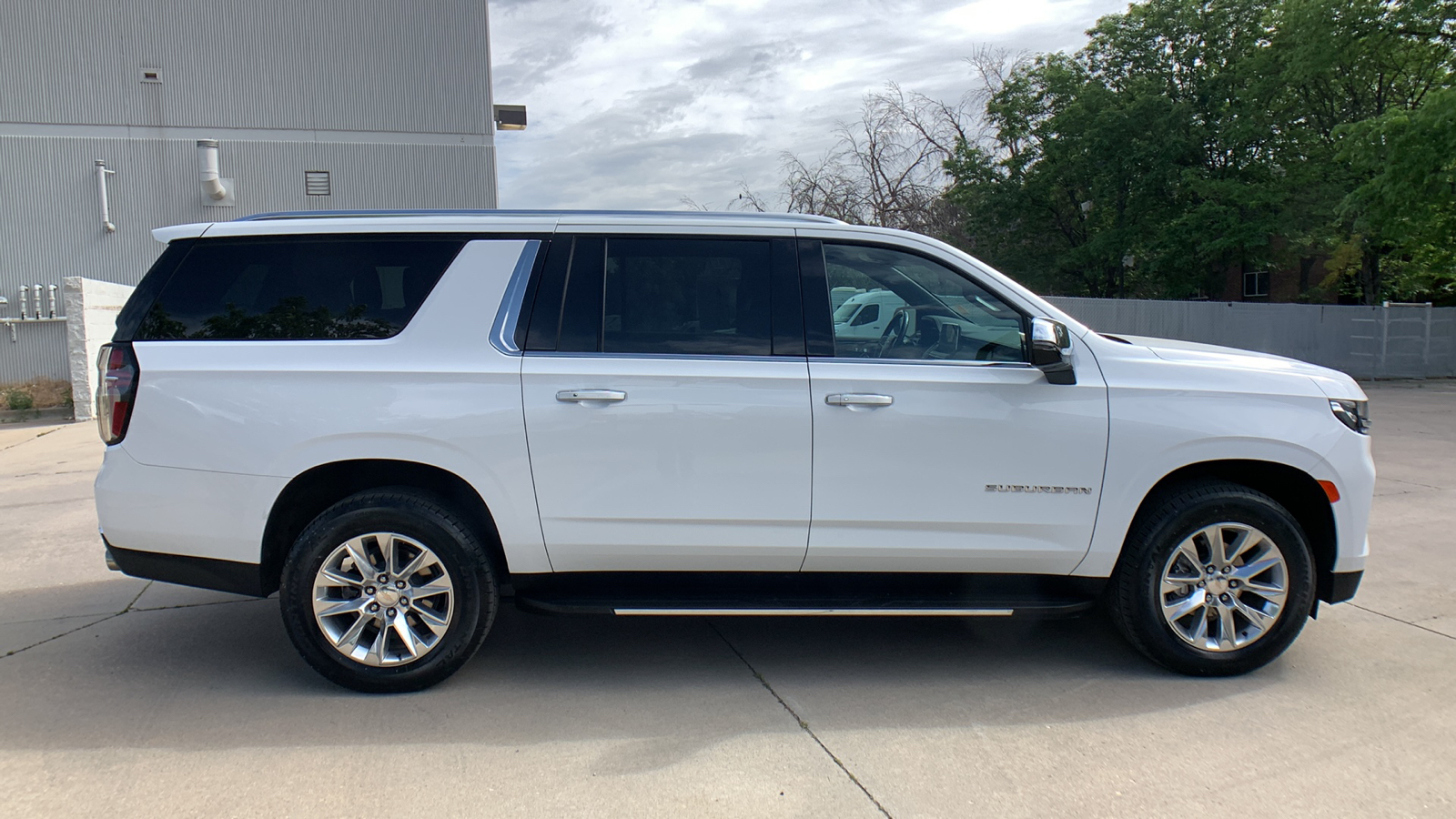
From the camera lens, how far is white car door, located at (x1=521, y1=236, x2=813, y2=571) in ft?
13.0

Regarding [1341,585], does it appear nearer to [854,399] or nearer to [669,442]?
[854,399]

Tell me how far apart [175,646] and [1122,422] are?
4.42m

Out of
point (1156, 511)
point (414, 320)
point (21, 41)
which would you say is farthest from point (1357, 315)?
point (21, 41)

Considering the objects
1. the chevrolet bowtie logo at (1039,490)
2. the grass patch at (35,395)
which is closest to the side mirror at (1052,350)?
the chevrolet bowtie logo at (1039,490)

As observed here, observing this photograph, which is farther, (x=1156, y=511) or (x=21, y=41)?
(x=21, y=41)

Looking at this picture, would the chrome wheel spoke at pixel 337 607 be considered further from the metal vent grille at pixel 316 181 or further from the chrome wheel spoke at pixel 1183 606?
→ the metal vent grille at pixel 316 181

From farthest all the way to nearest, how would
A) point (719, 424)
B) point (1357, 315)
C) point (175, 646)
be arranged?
1. point (1357, 315)
2. point (175, 646)
3. point (719, 424)

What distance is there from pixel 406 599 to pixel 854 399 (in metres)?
1.98

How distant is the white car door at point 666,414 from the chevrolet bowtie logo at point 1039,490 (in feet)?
2.57

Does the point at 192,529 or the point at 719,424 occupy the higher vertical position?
the point at 719,424

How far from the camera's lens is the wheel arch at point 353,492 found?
4.04 meters

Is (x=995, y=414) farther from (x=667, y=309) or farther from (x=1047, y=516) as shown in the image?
(x=667, y=309)

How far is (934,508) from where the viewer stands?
4051 millimetres

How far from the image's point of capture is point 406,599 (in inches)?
157
